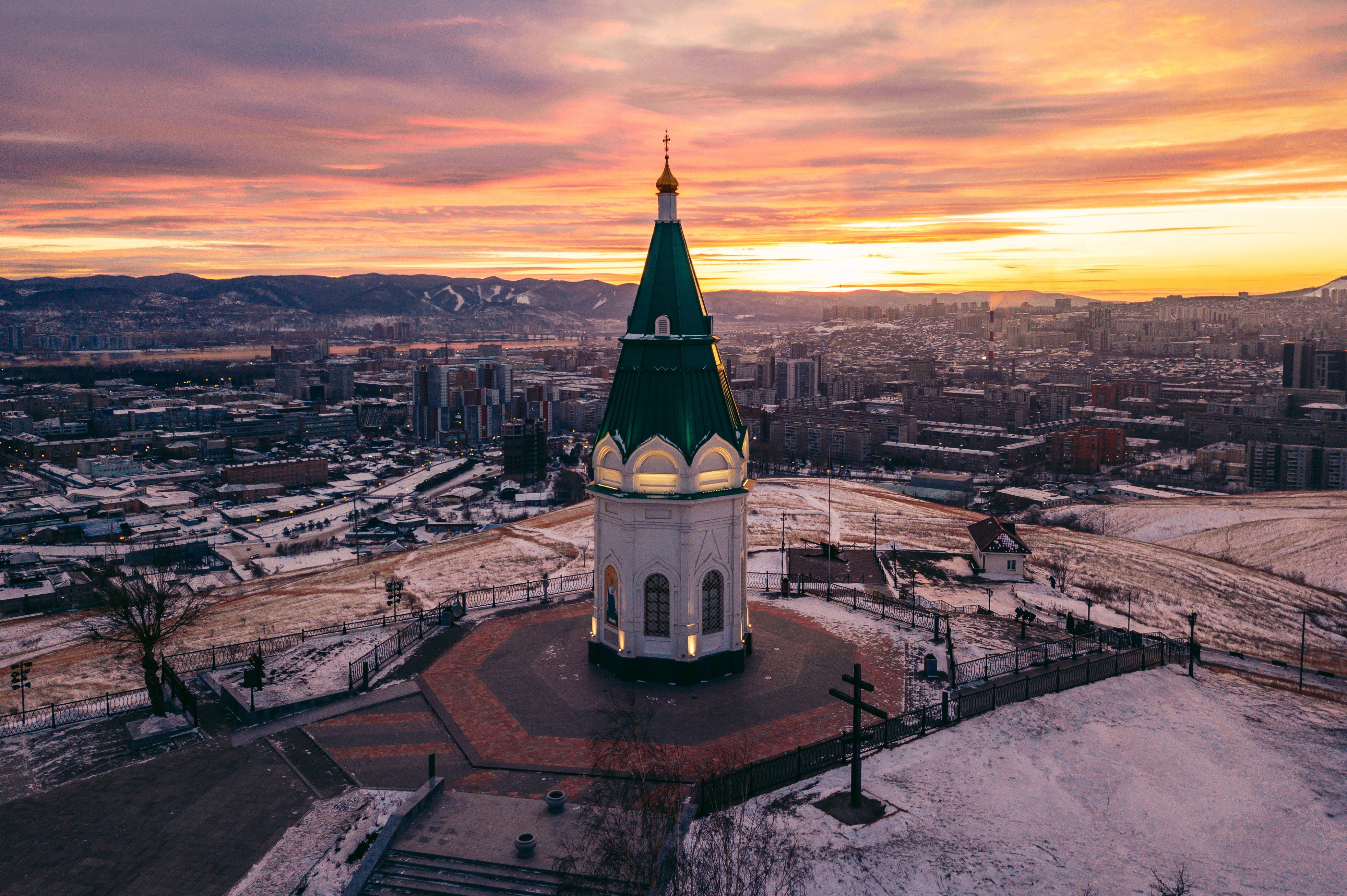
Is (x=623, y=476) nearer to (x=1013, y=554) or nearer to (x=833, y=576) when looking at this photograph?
(x=833, y=576)

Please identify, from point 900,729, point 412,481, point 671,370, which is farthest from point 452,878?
point 412,481

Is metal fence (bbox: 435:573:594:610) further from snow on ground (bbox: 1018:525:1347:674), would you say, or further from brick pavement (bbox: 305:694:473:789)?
snow on ground (bbox: 1018:525:1347:674)

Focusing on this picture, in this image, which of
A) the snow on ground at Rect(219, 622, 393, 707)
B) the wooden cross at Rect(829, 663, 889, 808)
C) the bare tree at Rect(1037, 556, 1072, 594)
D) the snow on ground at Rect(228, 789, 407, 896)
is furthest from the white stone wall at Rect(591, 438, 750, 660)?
the bare tree at Rect(1037, 556, 1072, 594)

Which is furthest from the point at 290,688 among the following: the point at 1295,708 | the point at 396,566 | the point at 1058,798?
the point at 396,566

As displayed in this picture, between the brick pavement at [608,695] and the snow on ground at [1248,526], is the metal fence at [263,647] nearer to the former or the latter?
the brick pavement at [608,695]

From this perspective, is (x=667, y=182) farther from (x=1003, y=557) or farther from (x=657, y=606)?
(x=1003, y=557)

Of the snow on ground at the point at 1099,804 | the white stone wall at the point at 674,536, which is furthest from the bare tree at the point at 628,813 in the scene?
the white stone wall at the point at 674,536
